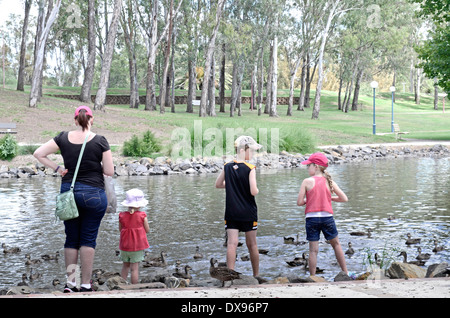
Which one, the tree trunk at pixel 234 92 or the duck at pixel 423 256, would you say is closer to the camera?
the duck at pixel 423 256

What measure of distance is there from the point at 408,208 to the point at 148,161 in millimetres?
13265

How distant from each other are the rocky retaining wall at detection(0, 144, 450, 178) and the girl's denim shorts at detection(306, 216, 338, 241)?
15724mm

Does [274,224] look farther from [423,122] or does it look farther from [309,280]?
[423,122]

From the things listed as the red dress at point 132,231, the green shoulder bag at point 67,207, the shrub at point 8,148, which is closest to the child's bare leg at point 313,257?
the red dress at point 132,231

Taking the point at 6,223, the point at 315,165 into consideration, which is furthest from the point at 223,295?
the point at 6,223

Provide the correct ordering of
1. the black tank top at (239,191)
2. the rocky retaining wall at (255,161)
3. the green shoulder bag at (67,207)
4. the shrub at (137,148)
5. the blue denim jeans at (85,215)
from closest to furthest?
the green shoulder bag at (67,207), the blue denim jeans at (85,215), the black tank top at (239,191), the rocky retaining wall at (255,161), the shrub at (137,148)

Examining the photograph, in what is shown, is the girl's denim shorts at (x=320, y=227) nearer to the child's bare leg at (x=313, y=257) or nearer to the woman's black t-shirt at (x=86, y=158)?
the child's bare leg at (x=313, y=257)

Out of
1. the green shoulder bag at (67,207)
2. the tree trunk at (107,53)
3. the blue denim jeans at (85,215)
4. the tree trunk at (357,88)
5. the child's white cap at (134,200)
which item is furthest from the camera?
the tree trunk at (357,88)

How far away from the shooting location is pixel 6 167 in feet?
73.0

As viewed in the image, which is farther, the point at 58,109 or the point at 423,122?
the point at 423,122

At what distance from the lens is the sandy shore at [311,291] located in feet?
17.7

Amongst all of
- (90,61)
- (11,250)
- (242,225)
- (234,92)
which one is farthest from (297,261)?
(234,92)

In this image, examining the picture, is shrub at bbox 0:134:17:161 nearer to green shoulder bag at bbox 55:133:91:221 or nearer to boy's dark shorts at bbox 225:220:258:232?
boy's dark shorts at bbox 225:220:258:232

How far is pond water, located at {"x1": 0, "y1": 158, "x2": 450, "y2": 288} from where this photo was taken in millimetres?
8766
